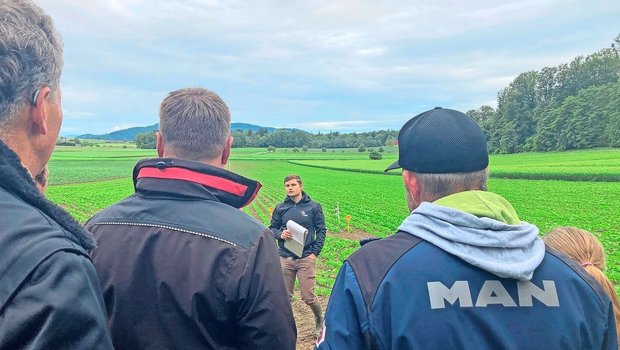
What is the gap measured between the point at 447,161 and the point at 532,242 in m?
0.47

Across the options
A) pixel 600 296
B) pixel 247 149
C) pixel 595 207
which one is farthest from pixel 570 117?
pixel 600 296

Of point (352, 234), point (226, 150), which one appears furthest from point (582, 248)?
point (352, 234)

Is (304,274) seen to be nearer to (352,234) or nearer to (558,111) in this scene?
(352,234)

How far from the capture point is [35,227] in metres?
1.21

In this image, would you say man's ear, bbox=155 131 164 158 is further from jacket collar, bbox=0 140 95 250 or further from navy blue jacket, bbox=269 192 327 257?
→ navy blue jacket, bbox=269 192 327 257

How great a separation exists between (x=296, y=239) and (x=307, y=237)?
442 millimetres

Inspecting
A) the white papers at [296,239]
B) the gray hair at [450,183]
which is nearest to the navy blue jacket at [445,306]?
the gray hair at [450,183]

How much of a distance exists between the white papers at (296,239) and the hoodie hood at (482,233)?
4678 millimetres

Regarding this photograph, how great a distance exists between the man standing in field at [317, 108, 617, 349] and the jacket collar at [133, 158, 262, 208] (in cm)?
80

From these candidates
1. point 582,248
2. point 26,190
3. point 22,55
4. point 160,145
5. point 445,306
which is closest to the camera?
point 26,190

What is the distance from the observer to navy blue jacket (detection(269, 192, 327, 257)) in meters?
7.11

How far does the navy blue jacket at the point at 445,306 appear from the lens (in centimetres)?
171

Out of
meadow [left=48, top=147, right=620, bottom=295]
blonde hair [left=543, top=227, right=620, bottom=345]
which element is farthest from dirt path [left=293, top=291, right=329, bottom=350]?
blonde hair [left=543, top=227, right=620, bottom=345]

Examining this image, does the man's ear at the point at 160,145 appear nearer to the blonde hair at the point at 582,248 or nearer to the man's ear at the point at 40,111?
the man's ear at the point at 40,111
